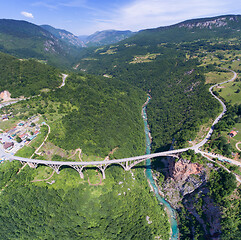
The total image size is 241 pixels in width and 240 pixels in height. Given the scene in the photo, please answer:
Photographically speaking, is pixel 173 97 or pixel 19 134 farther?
pixel 173 97

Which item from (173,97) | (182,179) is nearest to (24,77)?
(173,97)

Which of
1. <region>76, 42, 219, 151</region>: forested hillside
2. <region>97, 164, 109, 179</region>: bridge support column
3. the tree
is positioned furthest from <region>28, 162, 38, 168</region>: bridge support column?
<region>76, 42, 219, 151</region>: forested hillside

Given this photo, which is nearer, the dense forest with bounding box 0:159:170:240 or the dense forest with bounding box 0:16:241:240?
the dense forest with bounding box 0:159:170:240

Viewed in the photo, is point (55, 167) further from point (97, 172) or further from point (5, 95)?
point (5, 95)

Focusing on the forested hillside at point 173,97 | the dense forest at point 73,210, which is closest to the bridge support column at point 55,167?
the dense forest at point 73,210

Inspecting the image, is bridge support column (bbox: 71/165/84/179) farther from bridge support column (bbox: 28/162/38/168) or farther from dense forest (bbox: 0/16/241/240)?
bridge support column (bbox: 28/162/38/168)

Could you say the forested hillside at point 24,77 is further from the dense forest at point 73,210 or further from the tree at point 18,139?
the dense forest at point 73,210
